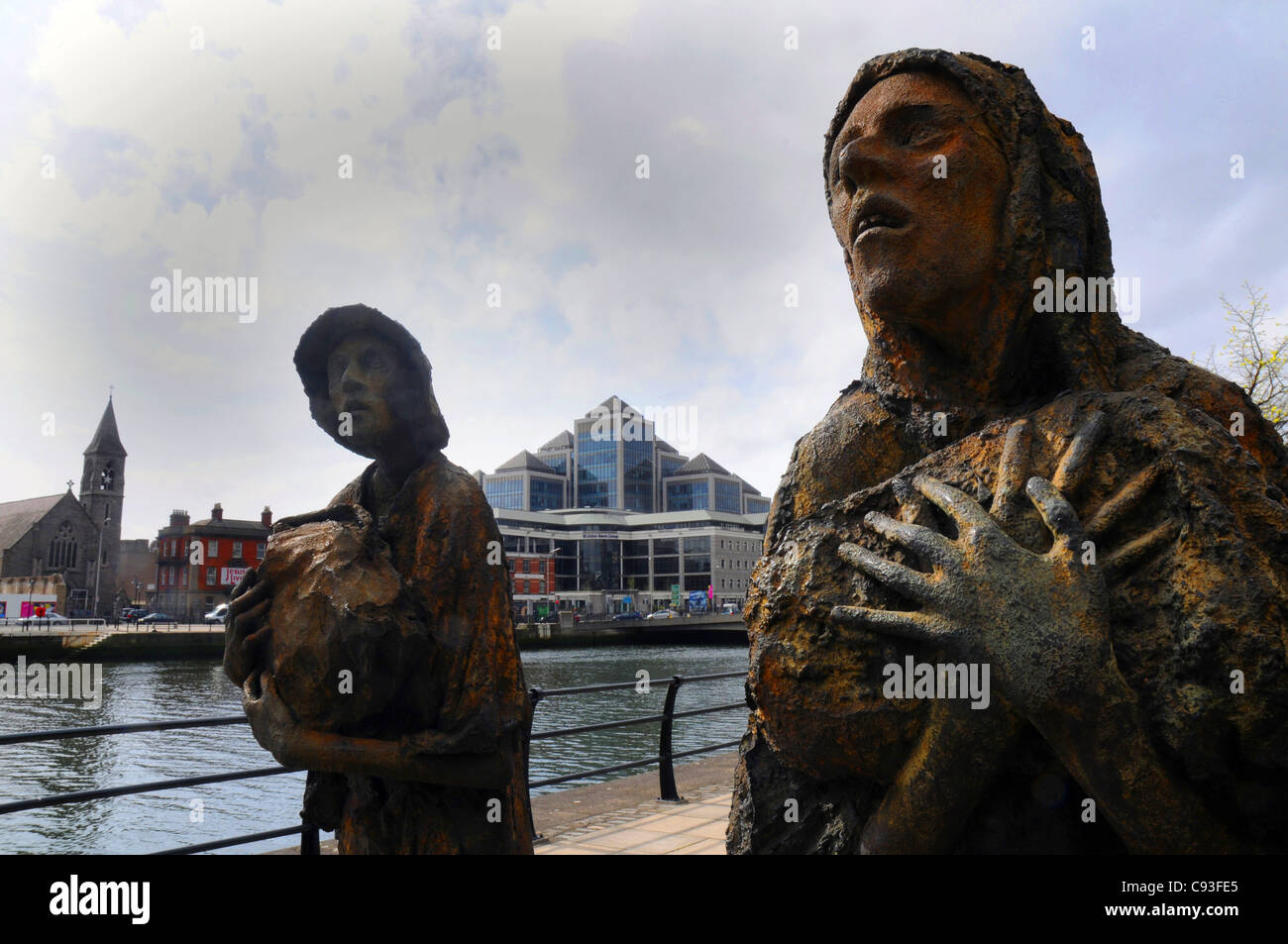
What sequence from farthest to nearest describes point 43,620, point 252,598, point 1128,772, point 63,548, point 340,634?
1. point 63,548
2. point 43,620
3. point 252,598
4. point 340,634
5. point 1128,772

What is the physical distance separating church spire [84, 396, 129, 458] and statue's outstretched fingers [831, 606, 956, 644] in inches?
3472

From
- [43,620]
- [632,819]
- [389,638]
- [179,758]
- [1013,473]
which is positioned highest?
[1013,473]

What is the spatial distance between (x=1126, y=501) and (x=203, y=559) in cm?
6826

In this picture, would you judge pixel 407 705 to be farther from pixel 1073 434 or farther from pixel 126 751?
pixel 126 751

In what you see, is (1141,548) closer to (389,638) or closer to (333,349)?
(389,638)

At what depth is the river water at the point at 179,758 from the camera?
9.81 metres

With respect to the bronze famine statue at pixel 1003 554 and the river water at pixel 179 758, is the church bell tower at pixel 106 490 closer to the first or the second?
the river water at pixel 179 758

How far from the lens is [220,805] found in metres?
10.6

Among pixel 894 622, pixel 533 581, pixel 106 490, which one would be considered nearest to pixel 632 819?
pixel 894 622

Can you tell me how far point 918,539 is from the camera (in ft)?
5.30

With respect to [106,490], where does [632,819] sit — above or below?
below

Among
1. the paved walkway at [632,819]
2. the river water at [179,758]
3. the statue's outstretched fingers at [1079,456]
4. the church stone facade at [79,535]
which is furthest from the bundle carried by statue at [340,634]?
the church stone facade at [79,535]

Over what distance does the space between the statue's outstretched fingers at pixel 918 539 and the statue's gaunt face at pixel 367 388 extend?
1.79 meters

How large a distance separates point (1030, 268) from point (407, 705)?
2.03 m
